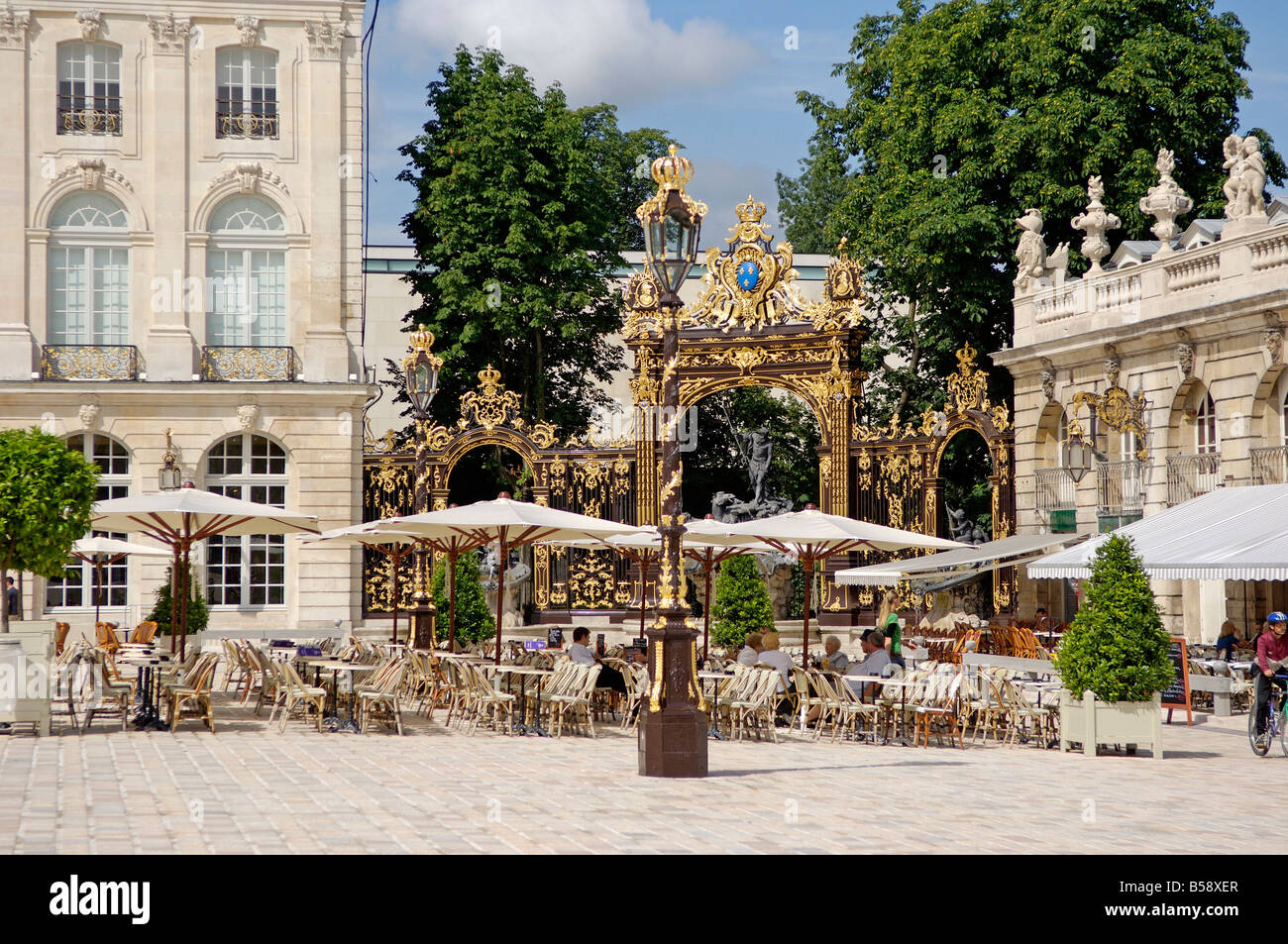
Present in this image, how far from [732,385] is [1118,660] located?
1423cm

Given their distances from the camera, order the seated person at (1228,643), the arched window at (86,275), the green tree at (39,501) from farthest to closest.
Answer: the arched window at (86,275) < the seated person at (1228,643) < the green tree at (39,501)

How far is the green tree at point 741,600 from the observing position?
2338cm

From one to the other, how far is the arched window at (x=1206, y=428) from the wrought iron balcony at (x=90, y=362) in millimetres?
17198

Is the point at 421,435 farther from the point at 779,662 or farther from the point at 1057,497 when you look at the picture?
the point at 1057,497

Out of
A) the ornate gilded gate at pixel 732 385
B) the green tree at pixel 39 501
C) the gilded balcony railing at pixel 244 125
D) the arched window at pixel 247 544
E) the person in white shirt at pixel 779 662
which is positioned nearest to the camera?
the green tree at pixel 39 501

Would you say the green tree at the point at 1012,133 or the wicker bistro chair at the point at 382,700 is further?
the green tree at the point at 1012,133

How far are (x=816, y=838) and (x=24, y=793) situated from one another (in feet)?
17.3

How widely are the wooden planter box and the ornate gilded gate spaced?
38.0ft

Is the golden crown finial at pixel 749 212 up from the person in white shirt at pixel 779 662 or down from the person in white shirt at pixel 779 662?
up

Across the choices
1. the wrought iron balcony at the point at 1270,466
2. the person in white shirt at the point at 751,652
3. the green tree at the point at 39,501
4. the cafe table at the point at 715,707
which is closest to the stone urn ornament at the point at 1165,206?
the wrought iron balcony at the point at 1270,466

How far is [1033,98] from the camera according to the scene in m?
30.0

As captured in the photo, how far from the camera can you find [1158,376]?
80.8 ft

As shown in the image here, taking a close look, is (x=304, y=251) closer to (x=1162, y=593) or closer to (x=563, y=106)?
(x=563, y=106)

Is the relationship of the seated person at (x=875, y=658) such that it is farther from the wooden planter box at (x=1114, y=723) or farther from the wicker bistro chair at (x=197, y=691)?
the wicker bistro chair at (x=197, y=691)
